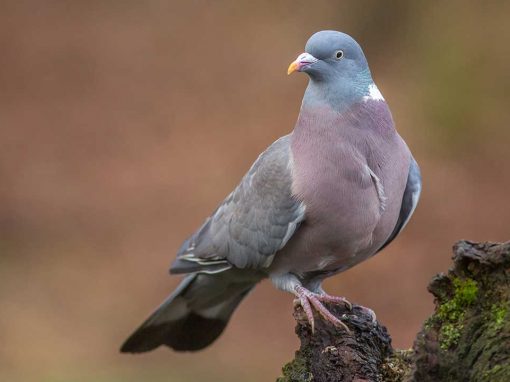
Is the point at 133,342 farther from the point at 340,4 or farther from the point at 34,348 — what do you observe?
the point at 340,4

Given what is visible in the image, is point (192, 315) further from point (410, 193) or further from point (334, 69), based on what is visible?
point (334, 69)

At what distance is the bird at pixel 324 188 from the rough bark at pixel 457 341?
378mm

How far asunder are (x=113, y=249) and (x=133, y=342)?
16.3 ft

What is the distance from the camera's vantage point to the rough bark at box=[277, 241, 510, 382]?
3.21 metres

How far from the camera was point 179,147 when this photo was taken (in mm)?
11203

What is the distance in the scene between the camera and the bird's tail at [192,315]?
5641mm

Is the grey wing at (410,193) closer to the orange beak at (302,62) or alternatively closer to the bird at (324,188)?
the bird at (324,188)

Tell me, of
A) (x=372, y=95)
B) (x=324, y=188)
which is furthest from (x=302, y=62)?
→ (x=324, y=188)

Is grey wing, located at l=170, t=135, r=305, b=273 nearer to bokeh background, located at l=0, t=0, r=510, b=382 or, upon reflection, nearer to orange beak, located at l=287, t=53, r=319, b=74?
orange beak, located at l=287, t=53, r=319, b=74

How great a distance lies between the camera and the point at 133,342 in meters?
5.64

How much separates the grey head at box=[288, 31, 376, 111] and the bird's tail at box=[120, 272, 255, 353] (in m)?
1.25

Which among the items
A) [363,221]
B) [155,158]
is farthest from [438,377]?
[155,158]

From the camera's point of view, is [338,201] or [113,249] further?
[113,249]

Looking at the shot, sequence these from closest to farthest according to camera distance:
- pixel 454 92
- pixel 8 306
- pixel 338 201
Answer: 1. pixel 338 201
2. pixel 8 306
3. pixel 454 92
